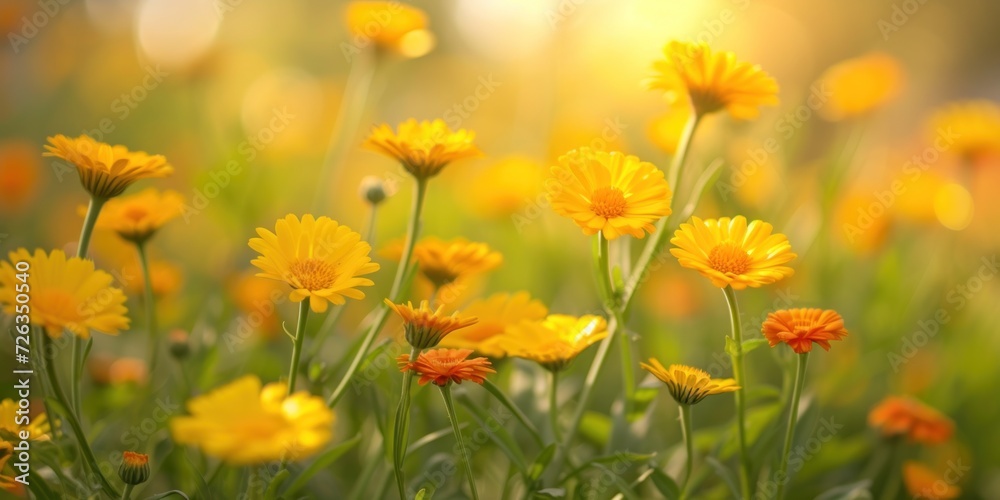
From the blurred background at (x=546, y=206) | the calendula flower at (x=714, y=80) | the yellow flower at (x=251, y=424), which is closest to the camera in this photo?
the yellow flower at (x=251, y=424)

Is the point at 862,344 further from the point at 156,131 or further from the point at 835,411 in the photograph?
the point at 156,131

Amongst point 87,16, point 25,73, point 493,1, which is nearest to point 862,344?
point 493,1

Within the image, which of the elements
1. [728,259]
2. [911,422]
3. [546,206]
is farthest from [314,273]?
[546,206]

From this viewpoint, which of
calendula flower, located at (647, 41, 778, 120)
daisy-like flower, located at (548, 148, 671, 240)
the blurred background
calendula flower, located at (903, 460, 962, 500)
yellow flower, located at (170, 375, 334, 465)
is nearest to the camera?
yellow flower, located at (170, 375, 334, 465)

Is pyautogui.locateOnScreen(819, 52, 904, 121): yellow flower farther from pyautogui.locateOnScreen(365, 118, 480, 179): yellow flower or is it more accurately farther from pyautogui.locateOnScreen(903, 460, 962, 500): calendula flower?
pyautogui.locateOnScreen(365, 118, 480, 179): yellow flower

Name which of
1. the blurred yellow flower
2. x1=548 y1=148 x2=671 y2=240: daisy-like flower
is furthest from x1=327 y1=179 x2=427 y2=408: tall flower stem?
the blurred yellow flower

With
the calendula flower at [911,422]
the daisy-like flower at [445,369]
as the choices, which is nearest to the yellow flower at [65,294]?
the daisy-like flower at [445,369]

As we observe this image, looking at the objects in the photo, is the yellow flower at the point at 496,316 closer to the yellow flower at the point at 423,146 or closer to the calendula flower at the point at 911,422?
the yellow flower at the point at 423,146
